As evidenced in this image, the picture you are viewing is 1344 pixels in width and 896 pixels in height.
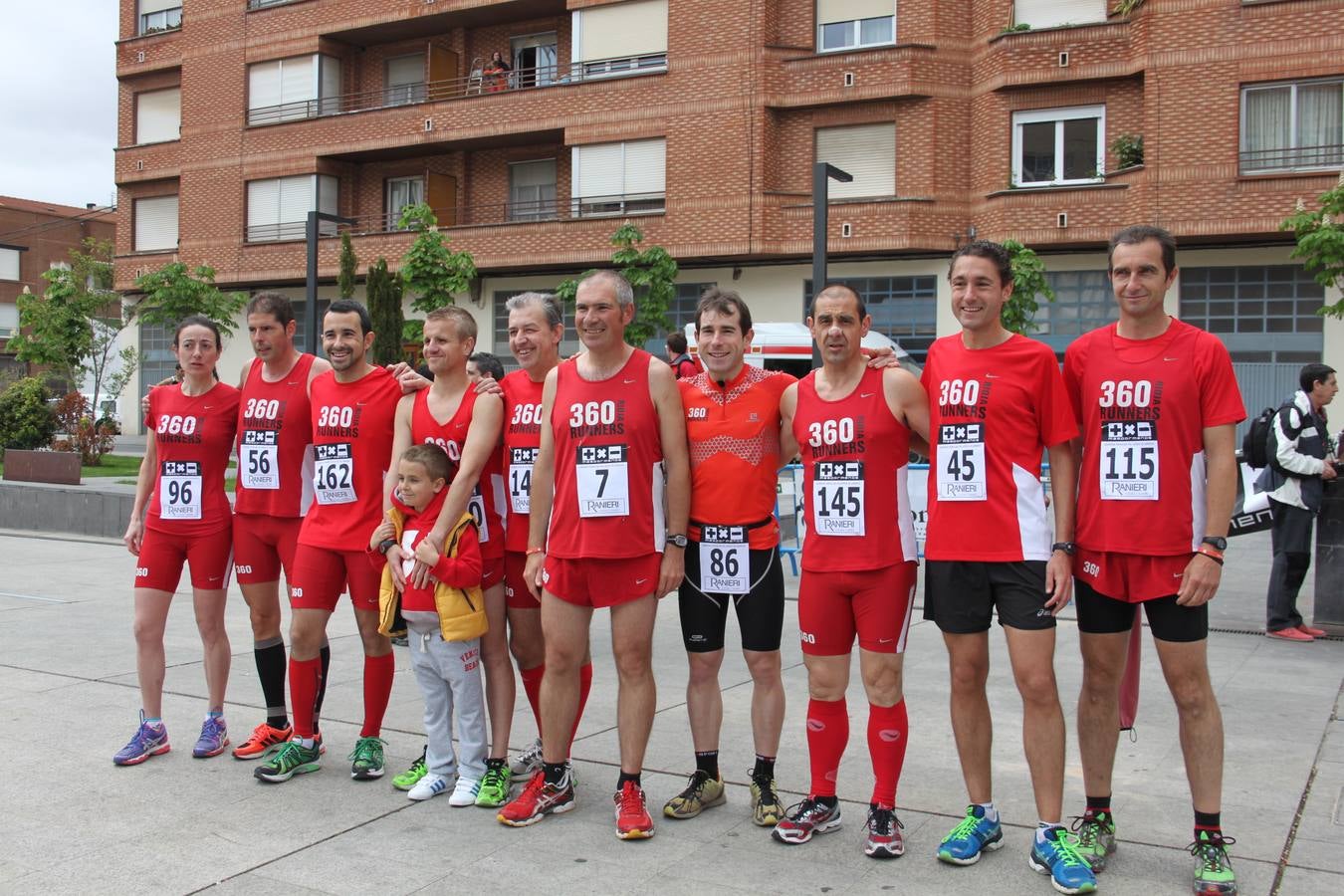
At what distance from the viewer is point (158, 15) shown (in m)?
35.7

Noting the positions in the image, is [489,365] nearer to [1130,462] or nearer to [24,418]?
[1130,462]

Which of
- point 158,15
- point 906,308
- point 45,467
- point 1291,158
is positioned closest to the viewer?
point 45,467

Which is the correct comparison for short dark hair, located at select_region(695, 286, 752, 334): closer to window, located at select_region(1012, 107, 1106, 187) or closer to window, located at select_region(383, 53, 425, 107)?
window, located at select_region(1012, 107, 1106, 187)

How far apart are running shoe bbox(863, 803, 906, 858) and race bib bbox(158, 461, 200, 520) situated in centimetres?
333

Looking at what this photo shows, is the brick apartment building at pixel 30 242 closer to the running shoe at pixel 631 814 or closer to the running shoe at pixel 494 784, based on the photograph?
the running shoe at pixel 494 784

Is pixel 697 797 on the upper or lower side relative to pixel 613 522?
lower

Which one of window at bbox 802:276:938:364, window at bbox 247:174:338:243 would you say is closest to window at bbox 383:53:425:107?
window at bbox 247:174:338:243

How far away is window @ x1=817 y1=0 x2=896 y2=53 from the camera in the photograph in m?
25.5

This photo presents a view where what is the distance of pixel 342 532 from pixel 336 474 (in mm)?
256

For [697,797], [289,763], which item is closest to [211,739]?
[289,763]

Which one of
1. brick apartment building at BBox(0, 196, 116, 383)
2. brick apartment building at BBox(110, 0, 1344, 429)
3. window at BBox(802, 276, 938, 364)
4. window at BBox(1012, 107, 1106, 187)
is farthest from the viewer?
brick apartment building at BBox(0, 196, 116, 383)

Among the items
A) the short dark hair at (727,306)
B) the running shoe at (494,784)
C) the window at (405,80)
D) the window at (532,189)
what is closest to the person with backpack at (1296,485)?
the short dark hair at (727,306)

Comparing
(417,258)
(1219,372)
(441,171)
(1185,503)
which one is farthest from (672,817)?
(441,171)

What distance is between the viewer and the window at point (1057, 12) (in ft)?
77.8
